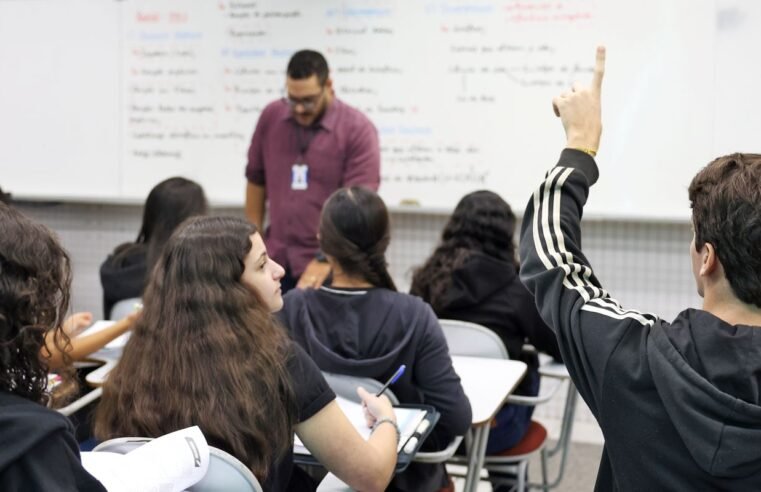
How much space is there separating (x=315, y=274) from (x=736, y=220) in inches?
93.8

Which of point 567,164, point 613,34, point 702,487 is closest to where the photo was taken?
point 702,487

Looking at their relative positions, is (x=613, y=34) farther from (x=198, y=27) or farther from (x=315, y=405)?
(x=315, y=405)

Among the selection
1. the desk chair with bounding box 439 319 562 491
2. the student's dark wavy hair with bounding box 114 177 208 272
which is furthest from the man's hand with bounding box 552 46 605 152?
the student's dark wavy hair with bounding box 114 177 208 272

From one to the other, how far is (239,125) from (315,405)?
2.82 m

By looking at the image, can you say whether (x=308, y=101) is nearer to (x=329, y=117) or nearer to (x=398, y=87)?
(x=329, y=117)

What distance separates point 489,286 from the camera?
2822 mm

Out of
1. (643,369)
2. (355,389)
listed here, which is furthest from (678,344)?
(355,389)

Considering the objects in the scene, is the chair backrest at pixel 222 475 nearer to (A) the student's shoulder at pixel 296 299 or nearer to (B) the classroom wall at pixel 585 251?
(A) the student's shoulder at pixel 296 299

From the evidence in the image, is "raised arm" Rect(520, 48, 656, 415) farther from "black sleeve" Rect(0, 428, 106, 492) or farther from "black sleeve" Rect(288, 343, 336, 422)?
"black sleeve" Rect(0, 428, 106, 492)

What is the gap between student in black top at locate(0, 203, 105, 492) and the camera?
1037 mm

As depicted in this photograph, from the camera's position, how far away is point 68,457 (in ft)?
3.53

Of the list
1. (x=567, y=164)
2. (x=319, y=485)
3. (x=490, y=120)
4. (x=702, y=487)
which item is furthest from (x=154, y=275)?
(x=490, y=120)

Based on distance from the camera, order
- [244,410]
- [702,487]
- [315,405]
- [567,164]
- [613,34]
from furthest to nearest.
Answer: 1. [613,34]
2. [315,405]
3. [244,410]
4. [567,164]
5. [702,487]

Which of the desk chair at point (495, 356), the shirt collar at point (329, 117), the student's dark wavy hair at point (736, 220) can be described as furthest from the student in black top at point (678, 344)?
the shirt collar at point (329, 117)
